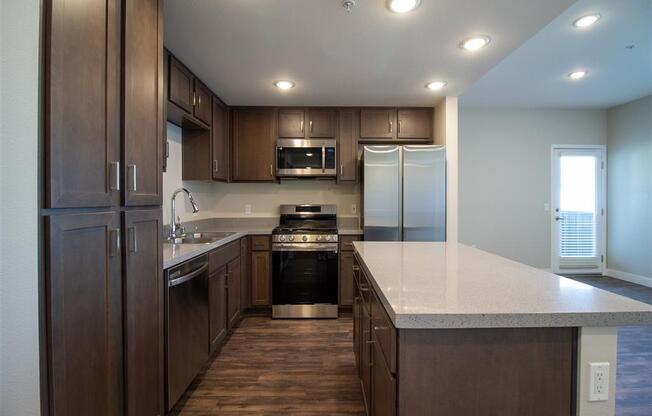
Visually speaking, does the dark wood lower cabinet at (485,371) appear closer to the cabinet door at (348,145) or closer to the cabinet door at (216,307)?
the cabinet door at (216,307)

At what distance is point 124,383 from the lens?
1.29m

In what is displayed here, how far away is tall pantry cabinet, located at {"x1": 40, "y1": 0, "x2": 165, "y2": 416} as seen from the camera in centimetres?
95

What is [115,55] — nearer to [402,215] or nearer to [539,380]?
[539,380]

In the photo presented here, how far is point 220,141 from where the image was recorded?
11.0ft

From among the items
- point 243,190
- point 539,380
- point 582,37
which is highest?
point 582,37

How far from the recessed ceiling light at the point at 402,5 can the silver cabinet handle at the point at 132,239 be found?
68.7 inches

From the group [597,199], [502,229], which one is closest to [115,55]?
[502,229]

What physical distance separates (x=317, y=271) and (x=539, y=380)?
2483 millimetres

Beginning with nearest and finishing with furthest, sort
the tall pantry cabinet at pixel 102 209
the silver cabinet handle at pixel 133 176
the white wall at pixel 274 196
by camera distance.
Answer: the tall pantry cabinet at pixel 102 209, the silver cabinet handle at pixel 133 176, the white wall at pixel 274 196

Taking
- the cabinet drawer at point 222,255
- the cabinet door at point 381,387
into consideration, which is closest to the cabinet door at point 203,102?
the cabinet drawer at point 222,255

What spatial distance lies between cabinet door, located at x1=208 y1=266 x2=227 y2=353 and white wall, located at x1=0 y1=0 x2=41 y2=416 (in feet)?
4.41

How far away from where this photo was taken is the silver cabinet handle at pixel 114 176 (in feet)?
3.91

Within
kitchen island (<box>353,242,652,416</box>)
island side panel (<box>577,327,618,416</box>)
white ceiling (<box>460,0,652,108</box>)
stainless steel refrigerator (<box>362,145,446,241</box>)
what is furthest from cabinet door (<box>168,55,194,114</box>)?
white ceiling (<box>460,0,652,108</box>)

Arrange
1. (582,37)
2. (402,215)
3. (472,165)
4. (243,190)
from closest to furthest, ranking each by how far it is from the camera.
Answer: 1. (582,37)
2. (402,215)
3. (243,190)
4. (472,165)
